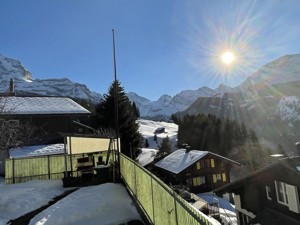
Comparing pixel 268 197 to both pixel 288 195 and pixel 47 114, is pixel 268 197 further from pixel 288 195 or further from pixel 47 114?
pixel 47 114

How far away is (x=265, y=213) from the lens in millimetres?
18594

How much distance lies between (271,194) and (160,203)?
1408 cm

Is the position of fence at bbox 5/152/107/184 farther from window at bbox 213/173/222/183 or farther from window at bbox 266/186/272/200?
window at bbox 213/173/222/183

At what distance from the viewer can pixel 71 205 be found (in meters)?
11.2

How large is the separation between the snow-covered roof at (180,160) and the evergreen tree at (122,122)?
9409 mm

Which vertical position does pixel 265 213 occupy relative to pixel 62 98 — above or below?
below

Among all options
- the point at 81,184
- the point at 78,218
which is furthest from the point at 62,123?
the point at 78,218

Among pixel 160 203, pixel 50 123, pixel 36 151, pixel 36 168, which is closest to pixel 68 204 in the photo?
pixel 160 203

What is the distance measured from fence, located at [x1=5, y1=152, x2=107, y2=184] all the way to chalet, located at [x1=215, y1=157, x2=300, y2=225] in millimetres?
11875

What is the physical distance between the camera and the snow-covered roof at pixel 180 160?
45175 millimetres

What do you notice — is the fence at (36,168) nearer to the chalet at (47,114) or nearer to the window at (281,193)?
the chalet at (47,114)

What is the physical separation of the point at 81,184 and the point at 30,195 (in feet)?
10.1

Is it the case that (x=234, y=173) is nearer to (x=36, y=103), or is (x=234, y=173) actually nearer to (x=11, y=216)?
(x=36, y=103)

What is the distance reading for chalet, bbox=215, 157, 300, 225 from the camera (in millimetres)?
16031
